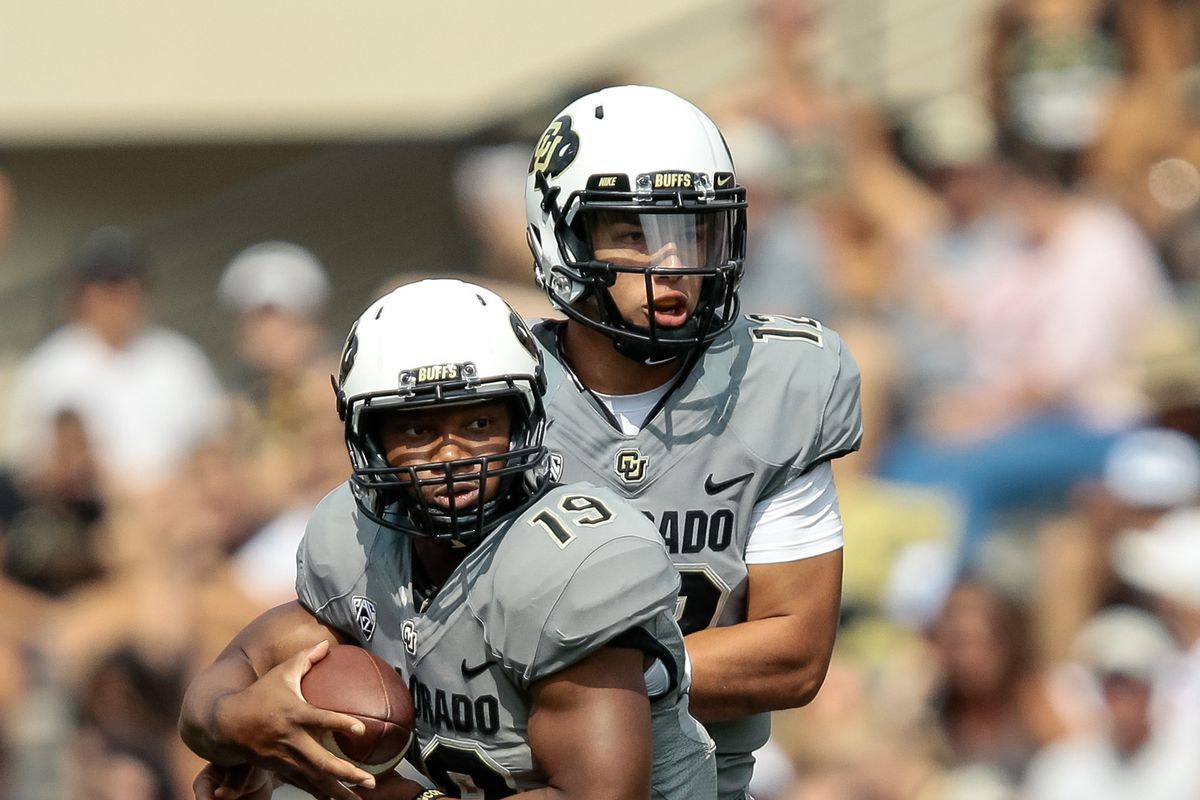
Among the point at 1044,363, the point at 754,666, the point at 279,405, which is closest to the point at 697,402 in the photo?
the point at 754,666

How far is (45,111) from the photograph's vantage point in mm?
11938

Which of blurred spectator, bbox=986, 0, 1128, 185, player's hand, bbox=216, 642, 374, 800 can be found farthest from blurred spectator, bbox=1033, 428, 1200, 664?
player's hand, bbox=216, 642, 374, 800

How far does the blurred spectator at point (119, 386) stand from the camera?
8938mm

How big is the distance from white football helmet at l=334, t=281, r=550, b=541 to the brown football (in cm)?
25

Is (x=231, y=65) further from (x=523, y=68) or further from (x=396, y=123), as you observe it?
(x=523, y=68)

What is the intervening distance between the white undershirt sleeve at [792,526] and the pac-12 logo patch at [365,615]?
2.56ft

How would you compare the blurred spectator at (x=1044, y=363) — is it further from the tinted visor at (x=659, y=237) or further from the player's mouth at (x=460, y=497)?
the player's mouth at (x=460, y=497)

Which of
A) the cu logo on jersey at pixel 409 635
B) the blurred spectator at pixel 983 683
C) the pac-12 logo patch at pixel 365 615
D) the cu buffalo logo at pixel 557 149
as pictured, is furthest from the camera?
the blurred spectator at pixel 983 683

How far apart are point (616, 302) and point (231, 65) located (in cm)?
903

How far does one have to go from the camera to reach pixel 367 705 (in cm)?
303

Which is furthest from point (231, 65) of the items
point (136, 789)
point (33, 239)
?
point (136, 789)

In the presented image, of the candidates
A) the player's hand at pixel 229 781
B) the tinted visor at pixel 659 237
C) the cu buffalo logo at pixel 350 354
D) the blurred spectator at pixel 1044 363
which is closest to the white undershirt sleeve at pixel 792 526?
the tinted visor at pixel 659 237

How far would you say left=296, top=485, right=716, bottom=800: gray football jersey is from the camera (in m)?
2.88

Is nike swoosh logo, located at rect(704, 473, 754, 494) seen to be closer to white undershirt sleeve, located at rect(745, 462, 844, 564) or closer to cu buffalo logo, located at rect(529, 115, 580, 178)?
white undershirt sleeve, located at rect(745, 462, 844, 564)
